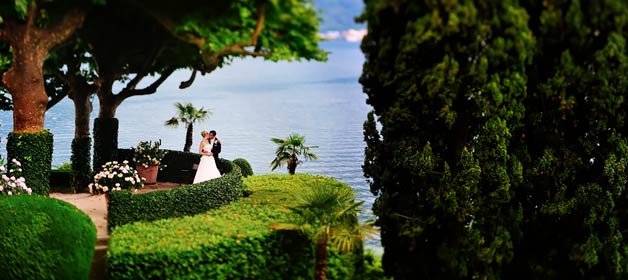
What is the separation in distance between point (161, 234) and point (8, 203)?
2627mm

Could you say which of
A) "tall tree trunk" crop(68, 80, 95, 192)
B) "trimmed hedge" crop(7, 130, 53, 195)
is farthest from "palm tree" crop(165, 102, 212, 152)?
"trimmed hedge" crop(7, 130, 53, 195)

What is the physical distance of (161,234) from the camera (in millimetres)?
14883

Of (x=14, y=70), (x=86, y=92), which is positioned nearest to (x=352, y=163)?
(x=86, y=92)

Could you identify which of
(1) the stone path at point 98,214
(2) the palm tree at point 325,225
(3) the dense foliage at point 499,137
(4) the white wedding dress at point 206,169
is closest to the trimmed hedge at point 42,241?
(1) the stone path at point 98,214

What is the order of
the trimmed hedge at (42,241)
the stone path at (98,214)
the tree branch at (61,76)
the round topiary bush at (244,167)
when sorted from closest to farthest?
the trimmed hedge at (42,241), the stone path at (98,214), the tree branch at (61,76), the round topiary bush at (244,167)

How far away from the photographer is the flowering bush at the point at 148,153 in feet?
71.6

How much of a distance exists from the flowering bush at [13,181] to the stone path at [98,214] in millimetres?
1415

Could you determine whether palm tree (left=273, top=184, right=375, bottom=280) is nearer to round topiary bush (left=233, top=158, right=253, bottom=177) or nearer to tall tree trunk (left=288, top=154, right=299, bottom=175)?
round topiary bush (left=233, top=158, right=253, bottom=177)

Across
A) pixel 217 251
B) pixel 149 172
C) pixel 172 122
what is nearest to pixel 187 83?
pixel 149 172

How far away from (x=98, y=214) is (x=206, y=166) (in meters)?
3.74

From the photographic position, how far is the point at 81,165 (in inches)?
814

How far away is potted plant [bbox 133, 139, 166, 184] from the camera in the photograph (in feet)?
71.6

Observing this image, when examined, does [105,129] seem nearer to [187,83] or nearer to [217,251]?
[187,83]

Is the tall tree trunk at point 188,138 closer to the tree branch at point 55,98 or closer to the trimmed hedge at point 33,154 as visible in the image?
the tree branch at point 55,98
